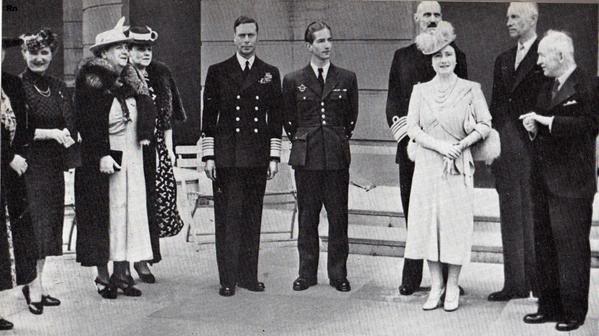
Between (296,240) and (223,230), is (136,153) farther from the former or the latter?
(296,240)

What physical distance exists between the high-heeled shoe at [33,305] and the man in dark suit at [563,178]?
1.97m

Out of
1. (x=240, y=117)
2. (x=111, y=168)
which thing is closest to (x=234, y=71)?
(x=240, y=117)

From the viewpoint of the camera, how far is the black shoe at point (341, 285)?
389 cm

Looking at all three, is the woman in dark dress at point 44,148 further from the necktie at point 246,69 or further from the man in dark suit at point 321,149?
the man in dark suit at point 321,149

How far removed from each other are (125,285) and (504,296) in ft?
5.43

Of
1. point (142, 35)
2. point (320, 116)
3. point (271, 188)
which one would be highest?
point (142, 35)

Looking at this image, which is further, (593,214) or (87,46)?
(87,46)

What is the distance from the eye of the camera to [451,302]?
3.69m

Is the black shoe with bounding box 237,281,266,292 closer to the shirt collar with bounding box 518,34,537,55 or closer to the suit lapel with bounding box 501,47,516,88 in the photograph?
the suit lapel with bounding box 501,47,516,88

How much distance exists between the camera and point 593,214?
3543 mm

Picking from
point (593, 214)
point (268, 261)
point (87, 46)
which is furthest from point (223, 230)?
point (593, 214)

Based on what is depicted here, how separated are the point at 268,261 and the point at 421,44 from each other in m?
1.17

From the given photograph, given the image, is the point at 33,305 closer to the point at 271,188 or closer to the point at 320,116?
the point at 271,188

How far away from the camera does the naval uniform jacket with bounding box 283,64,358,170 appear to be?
3895mm
